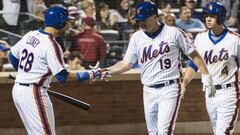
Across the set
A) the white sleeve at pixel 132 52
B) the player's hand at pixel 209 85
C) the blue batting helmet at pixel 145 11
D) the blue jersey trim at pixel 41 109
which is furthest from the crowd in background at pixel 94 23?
the blue jersey trim at pixel 41 109

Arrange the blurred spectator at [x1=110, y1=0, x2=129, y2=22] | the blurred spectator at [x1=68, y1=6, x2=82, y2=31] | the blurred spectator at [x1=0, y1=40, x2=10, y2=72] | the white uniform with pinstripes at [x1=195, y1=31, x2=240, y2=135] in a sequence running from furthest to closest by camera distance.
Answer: the blurred spectator at [x1=110, y1=0, x2=129, y2=22]
the blurred spectator at [x1=68, y1=6, x2=82, y2=31]
the blurred spectator at [x1=0, y1=40, x2=10, y2=72]
the white uniform with pinstripes at [x1=195, y1=31, x2=240, y2=135]

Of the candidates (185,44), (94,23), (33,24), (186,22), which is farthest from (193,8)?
(185,44)

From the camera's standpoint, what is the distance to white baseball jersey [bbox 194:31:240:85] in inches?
350

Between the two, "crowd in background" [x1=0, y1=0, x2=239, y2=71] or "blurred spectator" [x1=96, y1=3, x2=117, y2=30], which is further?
"blurred spectator" [x1=96, y1=3, x2=117, y2=30]

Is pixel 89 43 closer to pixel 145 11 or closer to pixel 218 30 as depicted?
Answer: pixel 218 30

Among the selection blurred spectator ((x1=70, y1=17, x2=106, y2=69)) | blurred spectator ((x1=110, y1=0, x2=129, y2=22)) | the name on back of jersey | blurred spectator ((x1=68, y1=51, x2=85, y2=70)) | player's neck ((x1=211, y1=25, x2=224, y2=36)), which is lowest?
blurred spectator ((x1=68, y1=51, x2=85, y2=70))

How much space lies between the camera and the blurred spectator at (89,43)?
12.7m

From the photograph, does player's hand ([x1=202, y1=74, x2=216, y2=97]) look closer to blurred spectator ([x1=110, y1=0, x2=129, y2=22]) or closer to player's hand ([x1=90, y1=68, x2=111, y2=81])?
player's hand ([x1=90, y1=68, x2=111, y2=81])

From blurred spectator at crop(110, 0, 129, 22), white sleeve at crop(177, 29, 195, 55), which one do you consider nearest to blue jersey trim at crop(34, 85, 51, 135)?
white sleeve at crop(177, 29, 195, 55)

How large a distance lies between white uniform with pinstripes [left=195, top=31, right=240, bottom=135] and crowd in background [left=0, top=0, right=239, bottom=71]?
3865mm

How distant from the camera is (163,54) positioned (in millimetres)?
8602

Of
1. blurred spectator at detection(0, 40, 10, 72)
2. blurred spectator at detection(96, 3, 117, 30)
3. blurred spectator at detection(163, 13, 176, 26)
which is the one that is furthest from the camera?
blurred spectator at detection(96, 3, 117, 30)

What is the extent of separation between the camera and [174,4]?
46.4 feet

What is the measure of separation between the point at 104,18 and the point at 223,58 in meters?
5.01
